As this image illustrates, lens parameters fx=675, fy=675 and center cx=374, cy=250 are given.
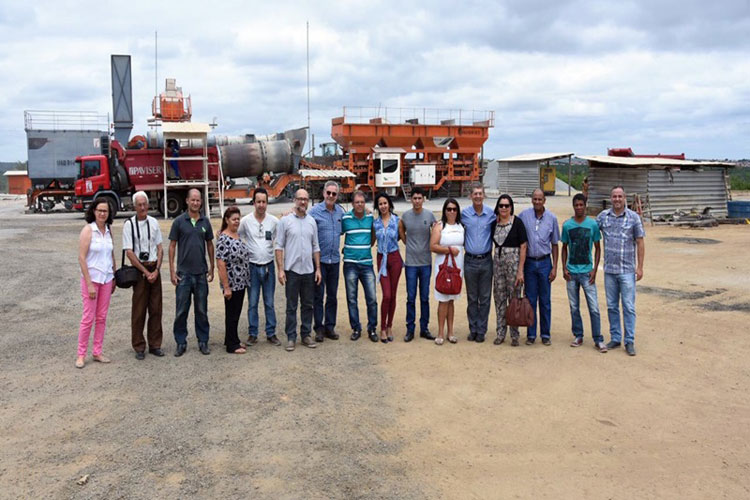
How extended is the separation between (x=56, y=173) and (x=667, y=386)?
106 feet

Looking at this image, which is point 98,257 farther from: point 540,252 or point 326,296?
point 540,252

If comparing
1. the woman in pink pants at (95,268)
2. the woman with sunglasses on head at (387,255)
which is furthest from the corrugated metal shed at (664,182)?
the woman in pink pants at (95,268)

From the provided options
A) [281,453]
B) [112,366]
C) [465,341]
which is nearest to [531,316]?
[465,341]

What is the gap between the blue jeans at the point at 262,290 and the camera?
24.5 ft

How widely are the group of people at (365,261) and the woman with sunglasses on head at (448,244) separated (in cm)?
1

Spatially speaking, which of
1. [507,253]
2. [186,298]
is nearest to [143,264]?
[186,298]

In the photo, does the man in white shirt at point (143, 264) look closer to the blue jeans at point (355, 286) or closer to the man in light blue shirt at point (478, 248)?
the blue jeans at point (355, 286)

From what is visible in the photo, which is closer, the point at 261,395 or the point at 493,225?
the point at 261,395

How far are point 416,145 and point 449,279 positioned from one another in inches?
1121

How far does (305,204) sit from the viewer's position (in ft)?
24.2

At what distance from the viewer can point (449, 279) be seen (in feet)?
25.0

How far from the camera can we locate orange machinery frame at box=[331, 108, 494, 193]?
33750mm

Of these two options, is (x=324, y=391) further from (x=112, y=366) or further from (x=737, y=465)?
(x=737, y=465)

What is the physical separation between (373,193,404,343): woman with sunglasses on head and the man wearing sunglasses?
1.59 ft
